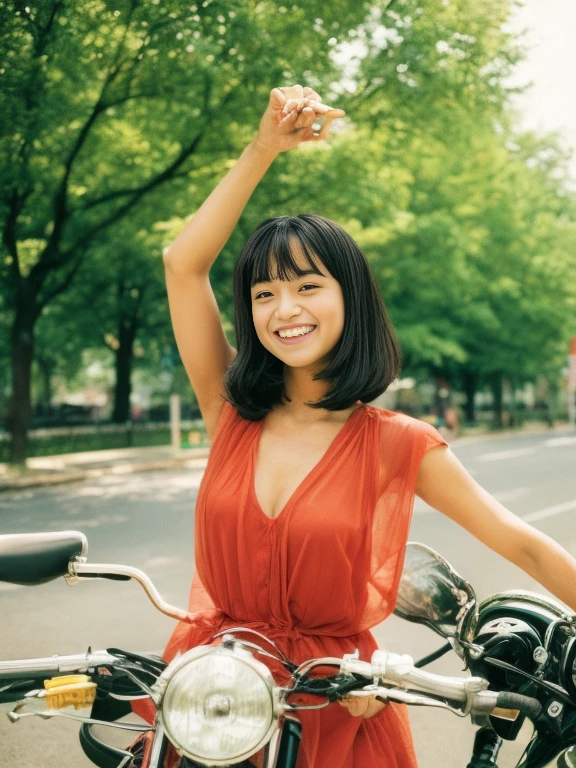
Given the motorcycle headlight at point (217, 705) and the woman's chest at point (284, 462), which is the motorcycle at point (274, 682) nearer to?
the motorcycle headlight at point (217, 705)

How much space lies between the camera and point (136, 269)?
23641 mm

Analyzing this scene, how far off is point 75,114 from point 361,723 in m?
12.4

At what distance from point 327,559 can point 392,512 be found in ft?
0.62

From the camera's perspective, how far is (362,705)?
1.59 meters

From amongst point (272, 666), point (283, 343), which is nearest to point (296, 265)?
point (283, 343)

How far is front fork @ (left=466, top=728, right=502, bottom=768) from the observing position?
6.18 ft

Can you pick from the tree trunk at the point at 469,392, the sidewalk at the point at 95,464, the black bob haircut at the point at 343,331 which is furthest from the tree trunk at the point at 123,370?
the black bob haircut at the point at 343,331

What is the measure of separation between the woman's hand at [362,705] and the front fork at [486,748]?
28cm

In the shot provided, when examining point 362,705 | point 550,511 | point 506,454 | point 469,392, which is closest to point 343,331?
point 362,705

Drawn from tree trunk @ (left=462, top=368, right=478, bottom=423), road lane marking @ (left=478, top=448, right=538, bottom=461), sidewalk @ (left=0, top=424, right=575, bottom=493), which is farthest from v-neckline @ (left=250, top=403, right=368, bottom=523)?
tree trunk @ (left=462, top=368, right=478, bottom=423)

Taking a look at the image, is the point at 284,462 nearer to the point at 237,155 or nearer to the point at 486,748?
the point at 486,748

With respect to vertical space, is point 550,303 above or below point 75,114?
below

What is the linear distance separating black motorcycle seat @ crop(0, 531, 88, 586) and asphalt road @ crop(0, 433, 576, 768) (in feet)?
8.05

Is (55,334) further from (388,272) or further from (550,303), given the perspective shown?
(550,303)
